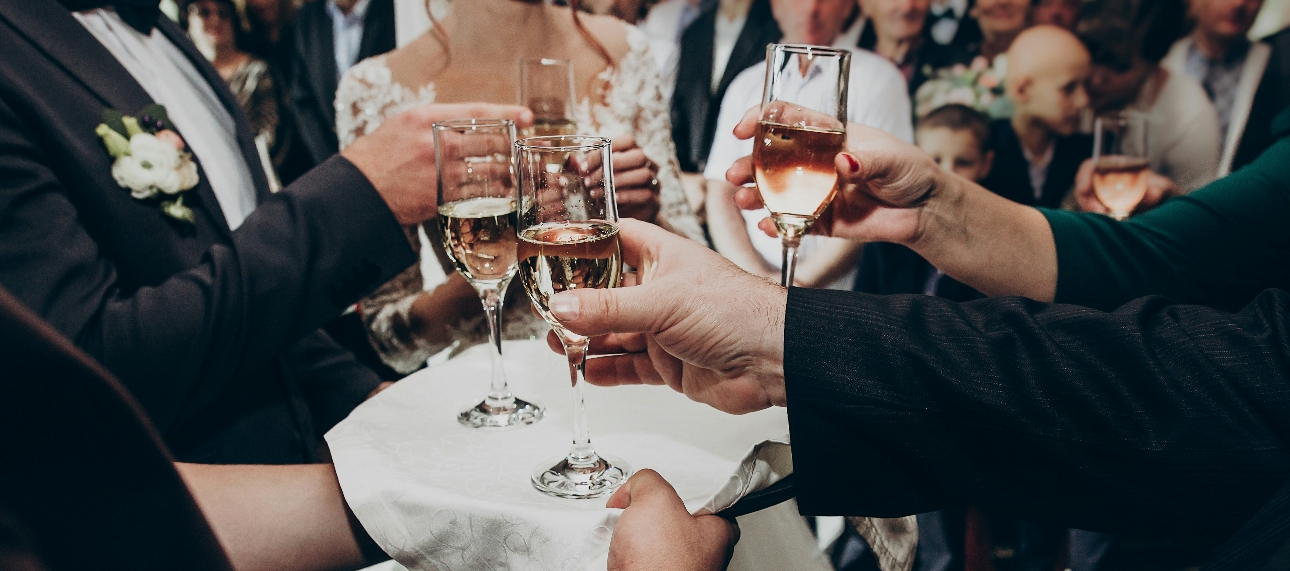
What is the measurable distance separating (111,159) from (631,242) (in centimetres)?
103

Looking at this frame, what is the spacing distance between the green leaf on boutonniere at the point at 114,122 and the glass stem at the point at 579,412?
100 centimetres

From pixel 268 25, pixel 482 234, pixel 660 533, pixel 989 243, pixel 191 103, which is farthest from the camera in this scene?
pixel 268 25

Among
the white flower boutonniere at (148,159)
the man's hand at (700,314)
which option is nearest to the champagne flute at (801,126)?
the man's hand at (700,314)

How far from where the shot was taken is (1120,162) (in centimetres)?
268

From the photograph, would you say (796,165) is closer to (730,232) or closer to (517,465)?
(517,465)

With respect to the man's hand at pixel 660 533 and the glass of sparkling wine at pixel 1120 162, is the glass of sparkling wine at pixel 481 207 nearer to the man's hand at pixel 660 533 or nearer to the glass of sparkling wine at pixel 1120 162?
the man's hand at pixel 660 533

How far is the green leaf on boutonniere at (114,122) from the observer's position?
1436 mm

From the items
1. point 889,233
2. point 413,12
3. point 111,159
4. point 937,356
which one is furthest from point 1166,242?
point 413,12

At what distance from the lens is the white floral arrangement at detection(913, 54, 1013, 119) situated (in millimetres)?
2816

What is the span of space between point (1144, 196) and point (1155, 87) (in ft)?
1.32

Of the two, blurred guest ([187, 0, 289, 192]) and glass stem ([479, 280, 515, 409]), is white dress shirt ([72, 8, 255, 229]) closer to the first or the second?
glass stem ([479, 280, 515, 409])

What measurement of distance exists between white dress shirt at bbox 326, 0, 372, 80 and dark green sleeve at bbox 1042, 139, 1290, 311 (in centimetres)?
255

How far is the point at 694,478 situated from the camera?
1.04 m

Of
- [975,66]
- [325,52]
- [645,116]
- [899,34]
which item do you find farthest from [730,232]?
[325,52]
